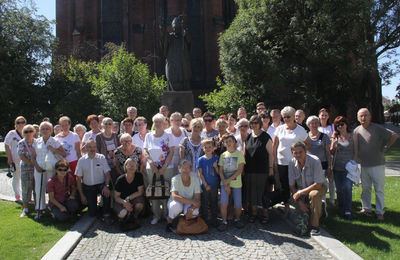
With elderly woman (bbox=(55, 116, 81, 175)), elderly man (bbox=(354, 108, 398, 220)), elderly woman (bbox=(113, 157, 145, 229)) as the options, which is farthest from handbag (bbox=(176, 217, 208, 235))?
elderly man (bbox=(354, 108, 398, 220))

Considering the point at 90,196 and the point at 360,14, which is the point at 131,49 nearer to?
the point at 360,14

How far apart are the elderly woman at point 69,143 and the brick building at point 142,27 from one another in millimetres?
21710

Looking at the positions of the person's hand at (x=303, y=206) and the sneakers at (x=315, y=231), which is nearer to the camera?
the sneakers at (x=315, y=231)

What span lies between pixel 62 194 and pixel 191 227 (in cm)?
257

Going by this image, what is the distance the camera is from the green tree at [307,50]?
16.9 metres

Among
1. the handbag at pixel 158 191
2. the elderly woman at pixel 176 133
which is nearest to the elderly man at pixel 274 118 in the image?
the elderly woman at pixel 176 133

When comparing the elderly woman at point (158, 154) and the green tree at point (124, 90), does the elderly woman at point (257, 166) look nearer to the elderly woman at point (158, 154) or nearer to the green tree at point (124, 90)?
the elderly woman at point (158, 154)

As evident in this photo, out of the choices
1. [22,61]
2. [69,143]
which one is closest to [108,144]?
[69,143]

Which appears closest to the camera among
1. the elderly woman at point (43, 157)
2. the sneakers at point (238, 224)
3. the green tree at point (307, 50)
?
the sneakers at point (238, 224)

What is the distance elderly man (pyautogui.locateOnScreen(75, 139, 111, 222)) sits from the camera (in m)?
6.33

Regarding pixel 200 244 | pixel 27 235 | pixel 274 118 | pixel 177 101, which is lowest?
pixel 200 244

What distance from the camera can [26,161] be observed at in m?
6.95

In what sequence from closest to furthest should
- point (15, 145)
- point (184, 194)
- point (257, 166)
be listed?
point (184, 194), point (257, 166), point (15, 145)

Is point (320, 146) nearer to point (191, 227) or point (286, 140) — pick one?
point (286, 140)
